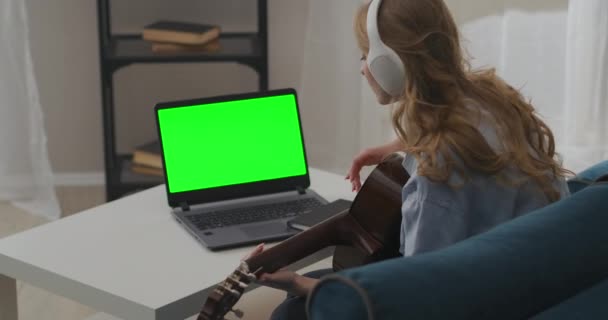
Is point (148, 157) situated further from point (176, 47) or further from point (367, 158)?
point (367, 158)

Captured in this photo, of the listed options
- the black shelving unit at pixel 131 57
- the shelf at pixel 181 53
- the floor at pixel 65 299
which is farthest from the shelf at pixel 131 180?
the shelf at pixel 181 53

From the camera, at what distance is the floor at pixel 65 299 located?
228cm

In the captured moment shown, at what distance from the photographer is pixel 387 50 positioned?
1822 millimetres

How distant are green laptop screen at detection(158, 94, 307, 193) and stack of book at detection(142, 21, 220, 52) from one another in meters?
1.07

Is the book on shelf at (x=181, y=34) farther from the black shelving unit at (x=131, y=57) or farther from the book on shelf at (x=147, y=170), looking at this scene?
the book on shelf at (x=147, y=170)

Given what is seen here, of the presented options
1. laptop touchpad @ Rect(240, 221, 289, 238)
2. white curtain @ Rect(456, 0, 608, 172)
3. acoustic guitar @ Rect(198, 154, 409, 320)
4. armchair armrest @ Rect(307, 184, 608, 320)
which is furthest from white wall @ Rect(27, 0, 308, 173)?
armchair armrest @ Rect(307, 184, 608, 320)

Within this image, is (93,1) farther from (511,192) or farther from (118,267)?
(511,192)

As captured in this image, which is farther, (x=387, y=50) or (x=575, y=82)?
(x=575, y=82)

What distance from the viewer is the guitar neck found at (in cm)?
182

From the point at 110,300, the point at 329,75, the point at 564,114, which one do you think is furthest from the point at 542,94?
the point at 110,300

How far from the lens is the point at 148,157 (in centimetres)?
355

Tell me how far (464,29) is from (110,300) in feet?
6.19

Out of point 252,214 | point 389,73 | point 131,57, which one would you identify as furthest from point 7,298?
point 131,57

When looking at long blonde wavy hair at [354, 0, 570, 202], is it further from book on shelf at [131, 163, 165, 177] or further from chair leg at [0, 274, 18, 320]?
book on shelf at [131, 163, 165, 177]
